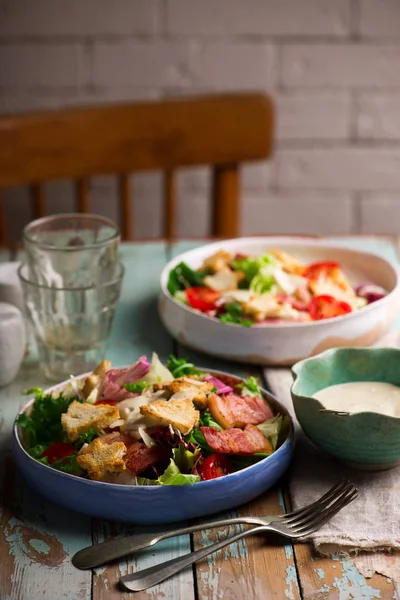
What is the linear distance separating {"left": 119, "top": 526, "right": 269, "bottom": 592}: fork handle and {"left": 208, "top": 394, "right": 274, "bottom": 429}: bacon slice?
158 mm

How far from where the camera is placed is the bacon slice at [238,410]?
1.02 metres

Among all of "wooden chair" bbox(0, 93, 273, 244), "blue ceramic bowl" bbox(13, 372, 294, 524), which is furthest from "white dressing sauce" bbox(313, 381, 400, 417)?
"wooden chair" bbox(0, 93, 273, 244)

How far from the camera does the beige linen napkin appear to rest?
3.00 feet

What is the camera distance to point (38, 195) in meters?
2.19

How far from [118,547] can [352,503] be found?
0.87 ft

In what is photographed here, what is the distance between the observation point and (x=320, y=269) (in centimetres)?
A: 150

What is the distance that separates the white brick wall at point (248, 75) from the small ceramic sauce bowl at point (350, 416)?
1.62m

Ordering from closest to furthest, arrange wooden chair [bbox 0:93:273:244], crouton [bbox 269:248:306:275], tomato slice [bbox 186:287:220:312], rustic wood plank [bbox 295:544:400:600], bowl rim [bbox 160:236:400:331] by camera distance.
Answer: rustic wood plank [bbox 295:544:400:600]
bowl rim [bbox 160:236:400:331]
tomato slice [bbox 186:287:220:312]
crouton [bbox 269:248:306:275]
wooden chair [bbox 0:93:273:244]

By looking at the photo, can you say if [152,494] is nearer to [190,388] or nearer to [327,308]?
[190,388]

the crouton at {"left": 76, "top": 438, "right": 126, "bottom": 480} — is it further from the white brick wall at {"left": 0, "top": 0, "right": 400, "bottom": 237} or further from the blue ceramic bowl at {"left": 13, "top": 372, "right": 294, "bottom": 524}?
the white brick wall at {"left": 0, "top": 0, "right": 400, "bottom": 237}

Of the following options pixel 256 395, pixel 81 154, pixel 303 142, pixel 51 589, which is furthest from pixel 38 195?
pixel 51 589

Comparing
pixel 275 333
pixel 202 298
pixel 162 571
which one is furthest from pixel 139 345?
pixel 162 571

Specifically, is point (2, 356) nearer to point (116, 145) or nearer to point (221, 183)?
point (116, 145)

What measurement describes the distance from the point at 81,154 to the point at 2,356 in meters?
0.96
